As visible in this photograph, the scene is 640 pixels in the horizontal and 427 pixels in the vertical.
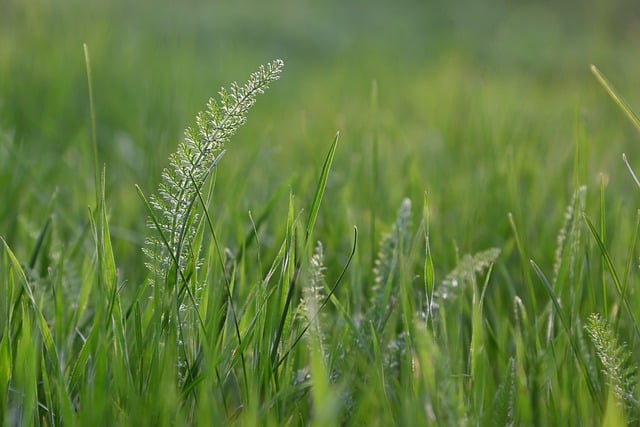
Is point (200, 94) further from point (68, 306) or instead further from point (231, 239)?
point (68, 306)

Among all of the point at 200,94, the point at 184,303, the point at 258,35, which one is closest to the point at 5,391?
the point at 184,303

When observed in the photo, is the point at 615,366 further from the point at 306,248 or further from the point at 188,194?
the point at 188,194

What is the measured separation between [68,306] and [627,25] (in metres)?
6.17

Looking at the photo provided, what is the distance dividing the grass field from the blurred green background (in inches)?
0.5

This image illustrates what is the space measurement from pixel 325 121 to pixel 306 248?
6.22ft

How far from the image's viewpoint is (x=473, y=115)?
2475 mm

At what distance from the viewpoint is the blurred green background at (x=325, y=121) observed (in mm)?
1455

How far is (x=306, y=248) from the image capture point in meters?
0.80

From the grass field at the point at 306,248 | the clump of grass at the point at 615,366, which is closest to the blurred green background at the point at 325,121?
the grass field at the point at 306,248

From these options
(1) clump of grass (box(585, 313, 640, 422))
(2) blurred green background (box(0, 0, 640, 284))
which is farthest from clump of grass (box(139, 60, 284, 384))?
(1) clump of grass (box(585, 313, 640, 422))

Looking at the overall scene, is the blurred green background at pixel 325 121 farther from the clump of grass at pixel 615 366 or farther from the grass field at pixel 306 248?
the clump of grass at pixel 615 366

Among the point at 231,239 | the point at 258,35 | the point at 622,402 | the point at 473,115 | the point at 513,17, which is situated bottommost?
the point at 622,402

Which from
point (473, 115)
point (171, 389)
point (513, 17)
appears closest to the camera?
point (171, 389)

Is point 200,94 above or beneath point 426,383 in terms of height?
above
